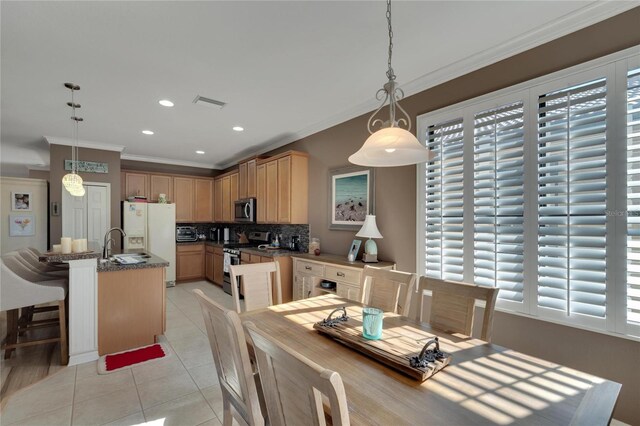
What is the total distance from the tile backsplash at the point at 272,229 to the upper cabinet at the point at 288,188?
266 millimetres

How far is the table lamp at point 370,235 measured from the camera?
3125 mm

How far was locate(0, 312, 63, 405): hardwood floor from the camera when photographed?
243 centimetres

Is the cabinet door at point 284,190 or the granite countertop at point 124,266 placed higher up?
the cabinet door at point 284,190

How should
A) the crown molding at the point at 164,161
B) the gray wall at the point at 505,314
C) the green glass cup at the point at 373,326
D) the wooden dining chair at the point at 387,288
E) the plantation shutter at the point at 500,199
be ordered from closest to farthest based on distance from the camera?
the green glass cup at the point at 373,326
the gray wall at the point at 505,314
the wooden dining chair at the point at 387,288
the plantation shutter at the point at 500,199
the crown molding at the point at 164,161

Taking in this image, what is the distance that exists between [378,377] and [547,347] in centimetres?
165

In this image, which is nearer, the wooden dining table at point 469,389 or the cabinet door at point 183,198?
the wooden dining table at point 469,389

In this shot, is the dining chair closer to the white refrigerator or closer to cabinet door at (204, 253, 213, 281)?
the white refrigerator

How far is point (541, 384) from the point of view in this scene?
42.4 inches

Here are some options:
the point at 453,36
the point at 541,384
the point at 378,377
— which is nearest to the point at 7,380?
the point at 378,377

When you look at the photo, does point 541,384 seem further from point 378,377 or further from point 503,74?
point 503,74

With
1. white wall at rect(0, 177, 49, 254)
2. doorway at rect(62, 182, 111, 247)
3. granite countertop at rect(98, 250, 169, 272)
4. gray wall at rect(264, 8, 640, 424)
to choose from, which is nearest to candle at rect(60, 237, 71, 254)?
granite countertop at rect(98, 250, 169, 272)

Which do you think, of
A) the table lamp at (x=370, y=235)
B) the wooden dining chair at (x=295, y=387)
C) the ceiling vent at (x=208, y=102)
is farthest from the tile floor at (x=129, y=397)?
the ceiling vent at (x=208, y=102)

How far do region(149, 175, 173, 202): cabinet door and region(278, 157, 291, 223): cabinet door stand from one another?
319 centimetres

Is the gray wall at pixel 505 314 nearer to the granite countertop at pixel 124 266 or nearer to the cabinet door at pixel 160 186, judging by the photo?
the granite countertop at pixel 124 266
